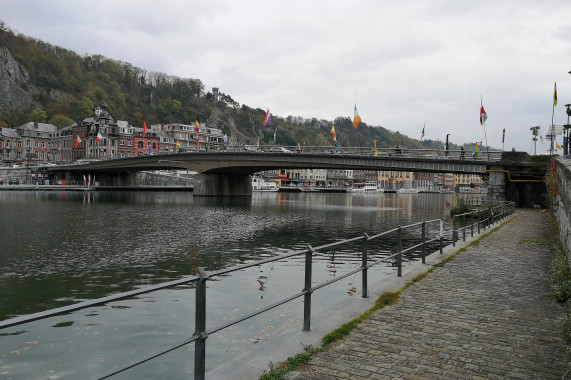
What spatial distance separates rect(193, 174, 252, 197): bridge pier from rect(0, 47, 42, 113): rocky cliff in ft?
346

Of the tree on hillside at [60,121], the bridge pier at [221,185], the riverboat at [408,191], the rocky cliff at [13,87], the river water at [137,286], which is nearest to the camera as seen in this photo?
the river water at [137,286]

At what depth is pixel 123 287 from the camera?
13.5 meters

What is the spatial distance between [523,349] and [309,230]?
24935 mm

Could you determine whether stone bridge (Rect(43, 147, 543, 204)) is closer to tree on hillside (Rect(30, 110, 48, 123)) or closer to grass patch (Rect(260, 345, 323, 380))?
grass patch (Rect(260, 345, 323, 380))

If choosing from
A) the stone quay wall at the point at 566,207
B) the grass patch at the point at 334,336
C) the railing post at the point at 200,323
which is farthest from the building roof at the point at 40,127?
the railing post at the point at 200,323

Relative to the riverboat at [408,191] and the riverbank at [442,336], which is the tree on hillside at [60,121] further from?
the riverbank at [442,336]

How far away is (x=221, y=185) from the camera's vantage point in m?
77.8

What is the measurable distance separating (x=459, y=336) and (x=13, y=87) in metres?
174

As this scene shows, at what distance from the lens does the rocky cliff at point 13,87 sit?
5773 inches

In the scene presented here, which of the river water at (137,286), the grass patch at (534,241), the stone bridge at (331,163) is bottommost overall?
the river water at (137,286)

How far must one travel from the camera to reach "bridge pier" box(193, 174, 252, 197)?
7469 centimetres

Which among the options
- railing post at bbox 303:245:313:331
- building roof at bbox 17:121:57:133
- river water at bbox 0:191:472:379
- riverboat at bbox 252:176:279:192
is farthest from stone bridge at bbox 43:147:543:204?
building roof at bbox 17:121:57:133

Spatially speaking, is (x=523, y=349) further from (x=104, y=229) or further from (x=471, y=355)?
(x=104, y=229)

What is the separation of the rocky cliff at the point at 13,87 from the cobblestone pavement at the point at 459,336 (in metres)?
167
